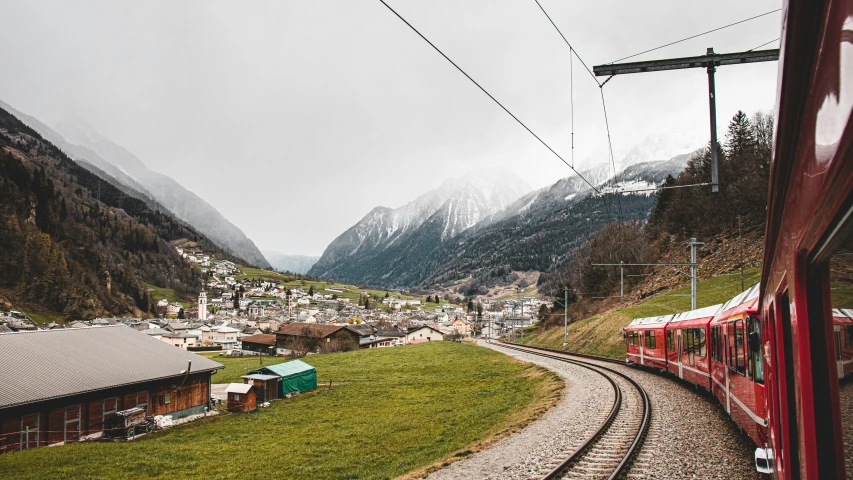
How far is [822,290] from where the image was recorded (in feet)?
8.33

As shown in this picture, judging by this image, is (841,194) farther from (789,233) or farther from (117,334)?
(117,334)

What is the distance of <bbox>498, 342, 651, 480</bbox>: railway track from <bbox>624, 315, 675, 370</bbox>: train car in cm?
569

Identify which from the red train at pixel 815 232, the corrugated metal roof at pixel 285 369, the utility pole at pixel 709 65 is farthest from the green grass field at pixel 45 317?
the red train at pixel 815 232

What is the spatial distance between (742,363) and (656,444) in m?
3.92

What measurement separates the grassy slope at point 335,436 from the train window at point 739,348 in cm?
807

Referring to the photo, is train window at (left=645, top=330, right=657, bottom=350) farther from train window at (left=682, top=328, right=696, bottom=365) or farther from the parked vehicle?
the parked vehicle

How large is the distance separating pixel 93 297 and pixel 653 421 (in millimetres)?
140902

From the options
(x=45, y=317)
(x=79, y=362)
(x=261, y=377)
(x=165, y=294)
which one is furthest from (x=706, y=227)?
(x=165, y=294)

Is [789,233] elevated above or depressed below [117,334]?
above

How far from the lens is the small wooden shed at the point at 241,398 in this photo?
33406mm

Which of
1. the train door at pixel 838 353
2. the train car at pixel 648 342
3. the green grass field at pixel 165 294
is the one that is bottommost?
the train car at pixel 648 342

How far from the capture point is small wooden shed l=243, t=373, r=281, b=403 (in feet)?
117

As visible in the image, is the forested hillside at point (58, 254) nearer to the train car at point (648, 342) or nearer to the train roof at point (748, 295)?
the train car at point (648, 342)

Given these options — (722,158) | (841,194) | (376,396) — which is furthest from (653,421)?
(722,158)
